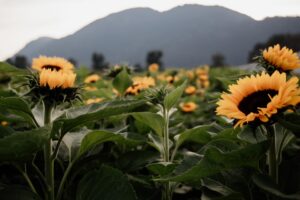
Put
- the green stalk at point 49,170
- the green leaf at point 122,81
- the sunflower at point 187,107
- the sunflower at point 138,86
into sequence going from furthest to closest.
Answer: the sunflower at point 187,107, the sunflower at point 138,86, the green leaf at point 122,81, the green stalk at point 49,170

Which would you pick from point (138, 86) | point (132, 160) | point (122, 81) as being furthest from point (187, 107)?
point (132, 160)

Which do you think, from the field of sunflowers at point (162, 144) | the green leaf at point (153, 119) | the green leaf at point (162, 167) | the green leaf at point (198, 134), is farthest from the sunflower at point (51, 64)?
the green leaf at point (162, 167)

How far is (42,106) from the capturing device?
5.50ft

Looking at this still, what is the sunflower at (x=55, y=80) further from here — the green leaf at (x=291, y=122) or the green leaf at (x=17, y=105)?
the green leaf at (x=291, y=122)

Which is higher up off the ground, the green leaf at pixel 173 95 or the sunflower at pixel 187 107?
the green leaf at pixel 173 95

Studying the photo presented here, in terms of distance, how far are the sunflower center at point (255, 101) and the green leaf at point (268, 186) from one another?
21 cm

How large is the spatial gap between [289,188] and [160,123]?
2.04 ft

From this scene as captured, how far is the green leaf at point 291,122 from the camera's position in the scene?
1.18 m

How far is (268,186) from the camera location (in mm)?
1182

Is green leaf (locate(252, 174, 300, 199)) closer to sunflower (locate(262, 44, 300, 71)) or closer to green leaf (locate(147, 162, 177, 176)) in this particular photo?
green leaf (locate(147, 162, 177, 176))

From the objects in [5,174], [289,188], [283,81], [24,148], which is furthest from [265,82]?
[5,174]

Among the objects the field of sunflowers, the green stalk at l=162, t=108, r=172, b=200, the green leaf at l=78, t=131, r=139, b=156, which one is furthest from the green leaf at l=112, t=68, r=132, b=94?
the green leaf at l=78, t=131, r=139, b=156

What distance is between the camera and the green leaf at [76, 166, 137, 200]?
4.40 feet

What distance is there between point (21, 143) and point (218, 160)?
541mm
